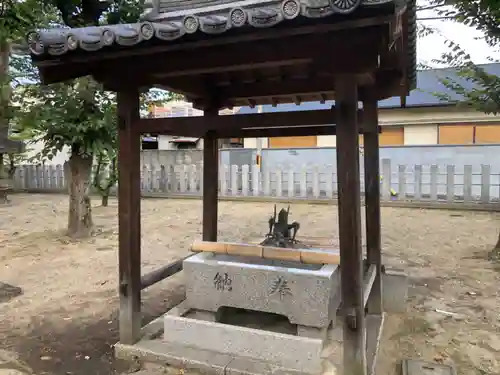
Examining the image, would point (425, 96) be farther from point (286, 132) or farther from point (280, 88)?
point (286, 132)

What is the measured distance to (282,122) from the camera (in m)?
2.93

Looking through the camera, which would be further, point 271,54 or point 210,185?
point 210,185

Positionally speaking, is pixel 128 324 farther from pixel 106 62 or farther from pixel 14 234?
pixel 14 234

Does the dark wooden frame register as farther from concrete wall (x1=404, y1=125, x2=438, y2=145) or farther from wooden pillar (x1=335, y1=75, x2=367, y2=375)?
concrete wall (x1=404, y1=125, x2=438, y2=145)

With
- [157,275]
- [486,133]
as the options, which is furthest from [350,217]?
[486,133]

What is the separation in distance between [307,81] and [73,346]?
11.0 feet

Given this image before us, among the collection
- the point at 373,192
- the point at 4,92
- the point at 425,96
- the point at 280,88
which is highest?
the point at 425,96

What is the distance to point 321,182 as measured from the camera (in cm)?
1277

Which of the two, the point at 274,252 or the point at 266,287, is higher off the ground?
the point at 274,252

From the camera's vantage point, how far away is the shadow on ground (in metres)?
3.17

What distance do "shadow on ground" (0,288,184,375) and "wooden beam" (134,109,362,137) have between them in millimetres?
1894

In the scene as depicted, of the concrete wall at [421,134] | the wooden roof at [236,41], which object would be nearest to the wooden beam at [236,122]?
the wooden roof at [236,41]

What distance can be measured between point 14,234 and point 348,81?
826 centimetres

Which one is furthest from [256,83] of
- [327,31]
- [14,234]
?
[14,234]
